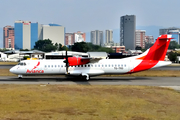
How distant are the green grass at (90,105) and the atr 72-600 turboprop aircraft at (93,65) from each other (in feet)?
30.8

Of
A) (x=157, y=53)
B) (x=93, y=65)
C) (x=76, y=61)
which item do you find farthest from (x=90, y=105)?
(x=157, y=53)

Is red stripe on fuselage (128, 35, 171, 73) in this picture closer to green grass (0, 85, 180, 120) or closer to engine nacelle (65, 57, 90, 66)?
engine nacelle (65, 57, 90, 66)

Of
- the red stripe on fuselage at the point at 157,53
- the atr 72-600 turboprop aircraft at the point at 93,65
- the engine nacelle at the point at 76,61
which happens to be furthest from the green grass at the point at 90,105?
the red stripe on fuselage at the point at 157,53

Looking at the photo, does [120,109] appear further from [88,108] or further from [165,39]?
[165,39]

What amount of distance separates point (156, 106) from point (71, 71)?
16.3 metres

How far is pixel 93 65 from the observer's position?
104ft

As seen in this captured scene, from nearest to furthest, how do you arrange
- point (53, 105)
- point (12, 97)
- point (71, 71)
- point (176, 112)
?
point (176, 112) → point (53, 105) → point (12, 97) → point (71, 71)

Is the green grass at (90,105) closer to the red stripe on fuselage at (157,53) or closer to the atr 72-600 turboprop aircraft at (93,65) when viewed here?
the atr 72-600 turboprop aircraft at (93,65)

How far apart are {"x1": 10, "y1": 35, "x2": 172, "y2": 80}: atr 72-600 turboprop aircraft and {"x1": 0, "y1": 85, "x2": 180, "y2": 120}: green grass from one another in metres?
9.38

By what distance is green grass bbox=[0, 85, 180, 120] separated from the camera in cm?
1404

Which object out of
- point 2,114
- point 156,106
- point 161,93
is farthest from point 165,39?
point 2,114

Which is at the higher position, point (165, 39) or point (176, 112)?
point (165, 39)

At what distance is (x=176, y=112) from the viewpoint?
49.4ft

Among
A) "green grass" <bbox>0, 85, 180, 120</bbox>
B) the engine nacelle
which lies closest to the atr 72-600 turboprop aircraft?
the engine nacelle
